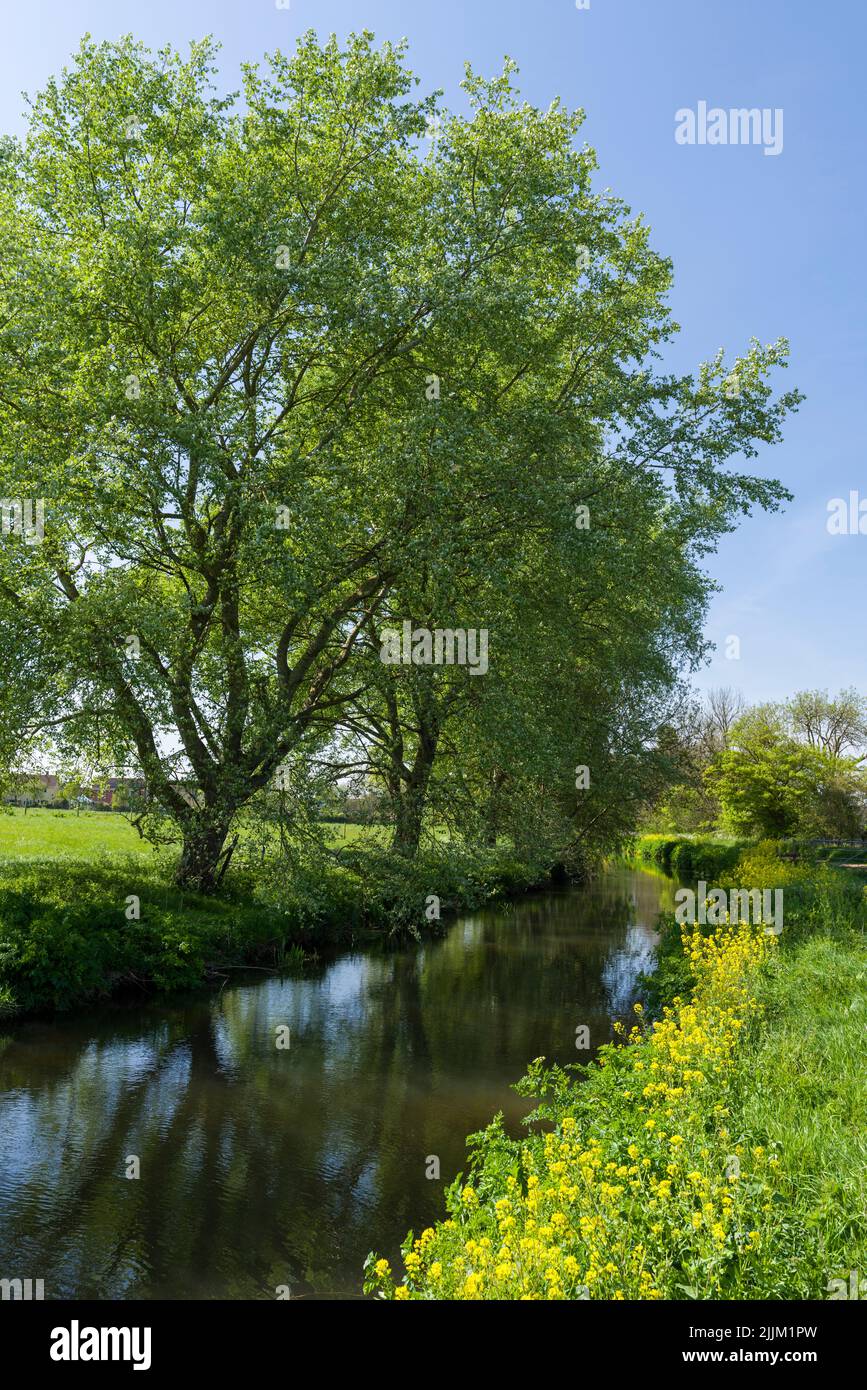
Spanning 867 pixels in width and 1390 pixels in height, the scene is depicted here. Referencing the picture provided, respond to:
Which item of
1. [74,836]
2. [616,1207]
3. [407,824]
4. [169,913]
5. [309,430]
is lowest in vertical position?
[169,913]

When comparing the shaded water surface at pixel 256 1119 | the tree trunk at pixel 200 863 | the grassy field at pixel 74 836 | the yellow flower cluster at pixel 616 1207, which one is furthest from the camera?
the tree trunk at pixel 200 863

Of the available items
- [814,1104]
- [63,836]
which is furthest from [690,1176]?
[63,836]

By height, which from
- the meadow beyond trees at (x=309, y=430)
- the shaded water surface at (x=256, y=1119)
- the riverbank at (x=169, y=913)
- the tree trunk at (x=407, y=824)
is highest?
the meadow beyond trees at (x=309, y=430)

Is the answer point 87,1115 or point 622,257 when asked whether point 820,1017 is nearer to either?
point 87,1115

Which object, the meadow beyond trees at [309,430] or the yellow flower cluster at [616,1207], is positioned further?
the meadow beyond trees at [309,430]

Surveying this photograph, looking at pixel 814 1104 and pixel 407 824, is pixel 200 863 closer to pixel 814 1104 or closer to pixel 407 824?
pixel 407 824

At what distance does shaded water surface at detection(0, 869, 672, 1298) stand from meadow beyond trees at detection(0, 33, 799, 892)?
4446mm

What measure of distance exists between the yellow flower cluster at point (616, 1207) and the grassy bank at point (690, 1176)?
2 centimetres

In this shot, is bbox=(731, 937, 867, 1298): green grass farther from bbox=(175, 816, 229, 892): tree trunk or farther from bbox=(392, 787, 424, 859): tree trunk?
bbox=(175, 816, 229, 892): tree trunk

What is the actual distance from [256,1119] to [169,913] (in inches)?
309

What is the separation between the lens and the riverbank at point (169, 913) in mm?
15672

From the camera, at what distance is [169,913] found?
1877 centimetres

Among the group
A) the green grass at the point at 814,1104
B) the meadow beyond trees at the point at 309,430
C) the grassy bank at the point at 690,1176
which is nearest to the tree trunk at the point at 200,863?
the meadow beyond trees at the point at 309,430

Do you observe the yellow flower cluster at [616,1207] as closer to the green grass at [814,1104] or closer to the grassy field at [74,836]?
the green grass at [814,1104]
